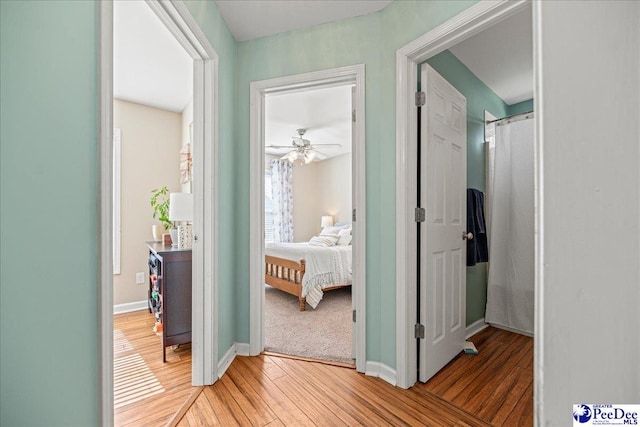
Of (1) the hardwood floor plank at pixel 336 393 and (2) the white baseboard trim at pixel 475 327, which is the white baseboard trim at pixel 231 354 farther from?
(2) the white baseboard trim at pixel 475 327

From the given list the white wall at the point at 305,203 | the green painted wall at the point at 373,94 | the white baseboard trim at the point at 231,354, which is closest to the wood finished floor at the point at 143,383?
the white baseboard trim at the point at 231,354

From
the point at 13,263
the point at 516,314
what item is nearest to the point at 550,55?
the point at 13,263

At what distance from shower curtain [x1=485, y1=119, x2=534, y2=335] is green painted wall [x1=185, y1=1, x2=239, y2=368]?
7.99 ft

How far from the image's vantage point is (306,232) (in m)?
7.11

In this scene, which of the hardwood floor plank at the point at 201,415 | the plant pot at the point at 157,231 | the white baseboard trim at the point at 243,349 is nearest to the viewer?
the hardwood floor plank at the point at 201,415

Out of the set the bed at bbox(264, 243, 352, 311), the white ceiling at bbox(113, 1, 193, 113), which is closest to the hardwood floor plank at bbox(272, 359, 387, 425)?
the bed at bbox(264, 243, 352, 311)

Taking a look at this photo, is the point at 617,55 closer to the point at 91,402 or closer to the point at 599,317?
the point at 599,317

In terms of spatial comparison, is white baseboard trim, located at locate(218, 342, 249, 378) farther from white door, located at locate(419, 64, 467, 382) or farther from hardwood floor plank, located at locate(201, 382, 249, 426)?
white door, located at locate(419, 64, 467, 382)

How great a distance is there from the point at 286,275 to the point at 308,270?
42 cm

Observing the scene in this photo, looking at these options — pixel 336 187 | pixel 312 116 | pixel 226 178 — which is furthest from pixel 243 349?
pixel 336 187

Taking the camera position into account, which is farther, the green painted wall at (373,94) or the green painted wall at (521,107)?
the green painted wall at (521,107)

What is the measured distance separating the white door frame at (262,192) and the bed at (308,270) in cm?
120

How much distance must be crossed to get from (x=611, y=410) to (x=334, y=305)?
2858 millimetres

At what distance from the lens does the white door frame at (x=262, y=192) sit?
201cm
